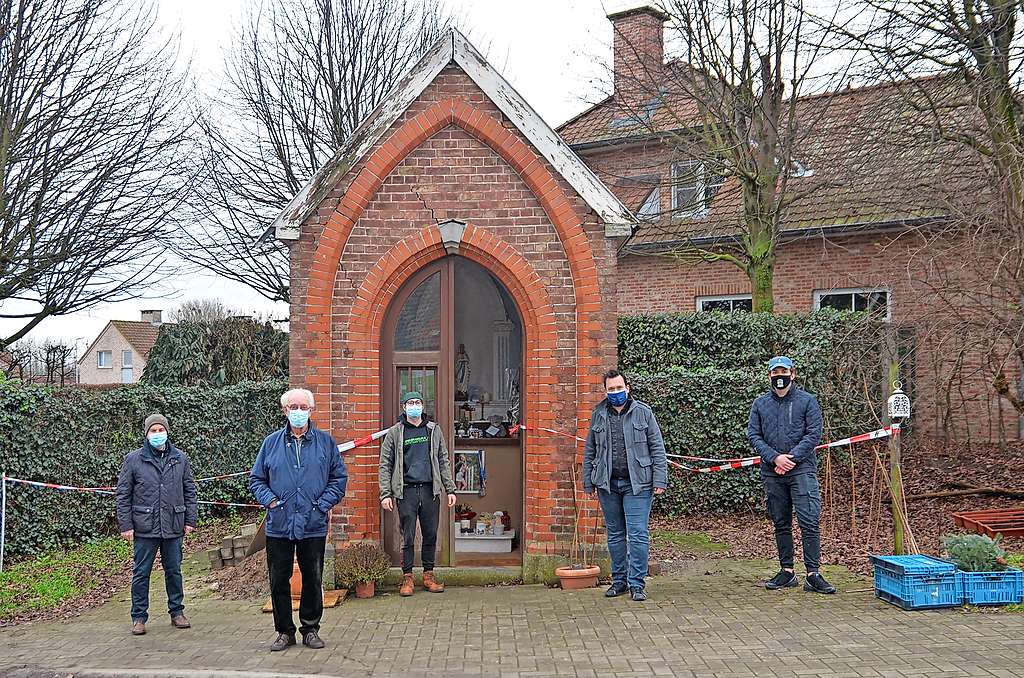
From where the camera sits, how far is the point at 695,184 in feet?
58.3

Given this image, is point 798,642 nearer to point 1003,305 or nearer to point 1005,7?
point 1003,305

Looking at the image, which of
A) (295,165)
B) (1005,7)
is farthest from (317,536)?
(295,165)

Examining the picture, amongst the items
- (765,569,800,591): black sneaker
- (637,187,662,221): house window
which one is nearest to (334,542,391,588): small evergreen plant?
(765,569,800,591): black sneaker

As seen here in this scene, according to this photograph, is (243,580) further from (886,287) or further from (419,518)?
(886,287)

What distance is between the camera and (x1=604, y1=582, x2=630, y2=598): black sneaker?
852cm

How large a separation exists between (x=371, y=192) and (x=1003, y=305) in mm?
7836

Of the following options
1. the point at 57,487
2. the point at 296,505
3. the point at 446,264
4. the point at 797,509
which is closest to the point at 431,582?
the point at 296,505

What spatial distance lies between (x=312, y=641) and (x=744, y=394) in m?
8.41

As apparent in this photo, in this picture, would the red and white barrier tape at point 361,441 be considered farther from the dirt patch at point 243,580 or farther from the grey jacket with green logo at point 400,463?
the dirt patch at point 243,580

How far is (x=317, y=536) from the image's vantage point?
23.6ft

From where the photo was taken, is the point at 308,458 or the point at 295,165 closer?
the point at 308,458

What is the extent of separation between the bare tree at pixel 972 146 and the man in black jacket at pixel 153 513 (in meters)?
8.76

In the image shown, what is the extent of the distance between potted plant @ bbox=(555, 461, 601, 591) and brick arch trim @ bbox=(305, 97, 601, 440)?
0.77 meters

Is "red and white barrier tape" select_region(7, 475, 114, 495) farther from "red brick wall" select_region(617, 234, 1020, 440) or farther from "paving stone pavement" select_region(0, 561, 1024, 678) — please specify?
"red brick wall" select_region(617, 234, 1020, 440)
